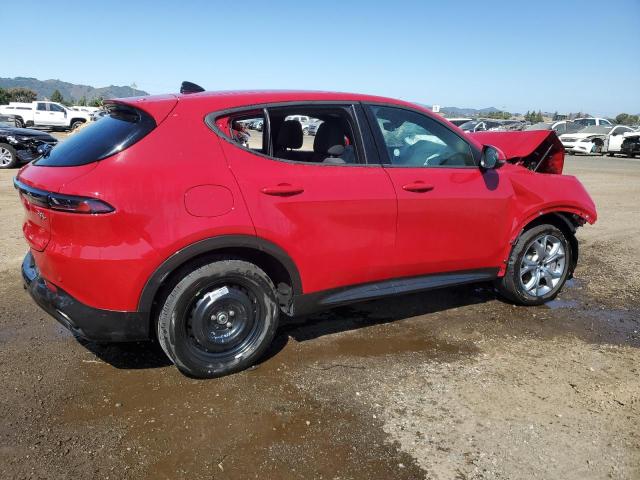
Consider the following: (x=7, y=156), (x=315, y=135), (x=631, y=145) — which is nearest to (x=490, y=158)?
(x=315, y=135)

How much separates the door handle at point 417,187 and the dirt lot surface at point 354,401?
1.15m

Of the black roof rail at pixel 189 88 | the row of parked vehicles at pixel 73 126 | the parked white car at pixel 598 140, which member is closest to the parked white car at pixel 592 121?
the row of parked vehicles at pixel 73 126

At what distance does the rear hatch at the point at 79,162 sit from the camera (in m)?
2.76

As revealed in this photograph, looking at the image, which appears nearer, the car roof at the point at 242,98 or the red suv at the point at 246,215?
the red suv at the point at 246,215

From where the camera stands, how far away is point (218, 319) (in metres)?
3.21

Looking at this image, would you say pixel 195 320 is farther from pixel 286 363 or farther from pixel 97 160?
pixel 97 160

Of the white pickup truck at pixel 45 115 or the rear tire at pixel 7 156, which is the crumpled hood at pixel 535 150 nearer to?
the rear tire at pixel 7 156

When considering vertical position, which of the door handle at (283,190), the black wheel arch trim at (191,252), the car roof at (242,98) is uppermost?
the car roof at (242,98)

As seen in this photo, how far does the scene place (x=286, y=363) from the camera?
11.5ft

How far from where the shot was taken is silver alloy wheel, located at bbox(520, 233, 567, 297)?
4441 millimetres

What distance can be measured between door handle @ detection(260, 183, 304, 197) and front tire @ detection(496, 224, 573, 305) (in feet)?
7.07

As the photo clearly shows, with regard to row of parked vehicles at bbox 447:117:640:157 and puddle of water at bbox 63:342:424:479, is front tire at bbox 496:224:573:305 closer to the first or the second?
puddle of water at bbox 63:342:424:479

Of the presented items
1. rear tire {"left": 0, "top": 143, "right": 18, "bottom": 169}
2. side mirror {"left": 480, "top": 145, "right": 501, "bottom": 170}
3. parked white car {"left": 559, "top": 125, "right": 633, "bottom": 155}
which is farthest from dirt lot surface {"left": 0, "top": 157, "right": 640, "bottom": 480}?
parked white car {"left": 559, "top": 125, "right": 633, "bottom": 155}

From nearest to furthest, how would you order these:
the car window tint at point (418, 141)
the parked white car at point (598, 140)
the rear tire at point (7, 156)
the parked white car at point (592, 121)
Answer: the car window tint at point (418, 141) < the rear tire at point (7, 156) < the parked white car at point (598, 140) < the parked white car at point (592, 121)
